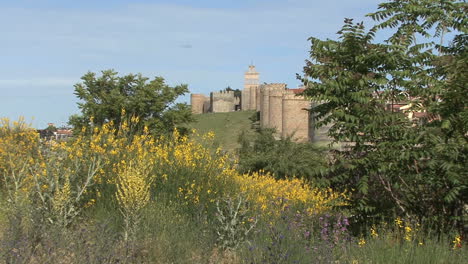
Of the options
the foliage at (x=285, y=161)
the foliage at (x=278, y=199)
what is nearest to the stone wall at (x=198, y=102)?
the foliage at (x=285, y=161)

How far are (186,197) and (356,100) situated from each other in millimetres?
3167

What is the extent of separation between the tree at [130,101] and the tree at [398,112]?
28748mm

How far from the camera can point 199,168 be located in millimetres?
10320

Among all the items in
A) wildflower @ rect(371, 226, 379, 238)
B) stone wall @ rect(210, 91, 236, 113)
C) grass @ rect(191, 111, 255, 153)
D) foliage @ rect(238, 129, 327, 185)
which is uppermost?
stone wall @ rect(210, 91, 236, 113)

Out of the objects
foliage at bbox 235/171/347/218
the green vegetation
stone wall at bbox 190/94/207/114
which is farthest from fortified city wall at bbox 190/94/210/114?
the green vegetation

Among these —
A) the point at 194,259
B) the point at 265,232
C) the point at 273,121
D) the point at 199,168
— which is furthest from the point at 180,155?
the point at 273,121

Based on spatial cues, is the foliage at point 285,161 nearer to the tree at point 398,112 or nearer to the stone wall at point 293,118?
the tree at point 398,112

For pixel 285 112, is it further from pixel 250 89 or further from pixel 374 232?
pixel 374 232

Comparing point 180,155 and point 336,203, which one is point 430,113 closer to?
point 336,203

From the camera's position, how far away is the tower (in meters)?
97.2

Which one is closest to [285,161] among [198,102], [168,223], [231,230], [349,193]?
[349,193]

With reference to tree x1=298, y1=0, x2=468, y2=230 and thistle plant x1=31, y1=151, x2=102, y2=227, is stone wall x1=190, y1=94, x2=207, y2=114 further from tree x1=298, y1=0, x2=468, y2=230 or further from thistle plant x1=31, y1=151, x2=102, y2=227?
tree x1=298, y1=0, x2=468, y2=230

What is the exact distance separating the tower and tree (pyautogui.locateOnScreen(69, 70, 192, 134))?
187 feet

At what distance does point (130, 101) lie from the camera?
38.0 m
